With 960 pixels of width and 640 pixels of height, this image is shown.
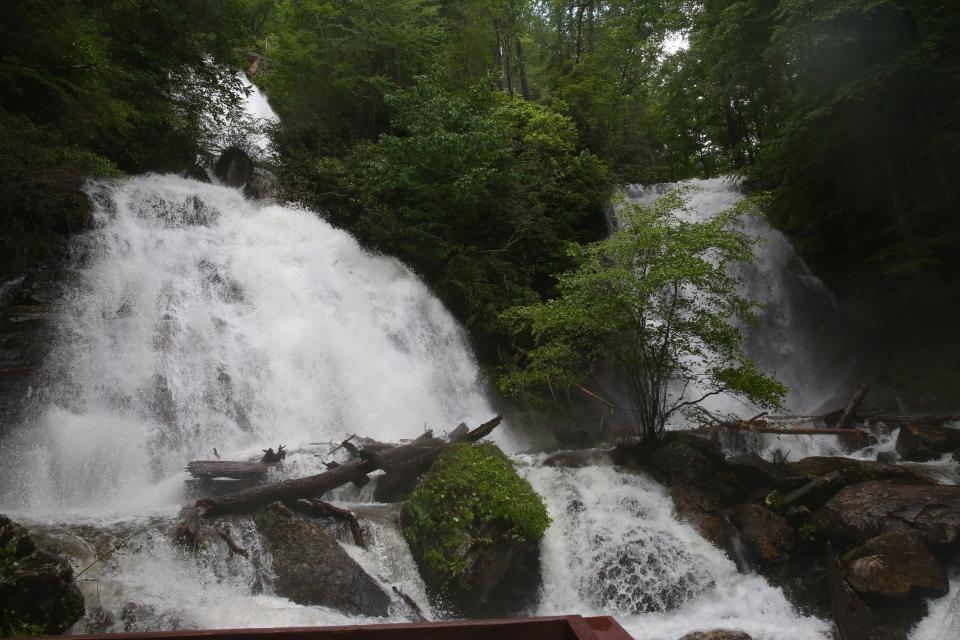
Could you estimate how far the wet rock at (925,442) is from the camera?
9.19m

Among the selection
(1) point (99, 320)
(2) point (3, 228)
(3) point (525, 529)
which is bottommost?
(3) point (525, 529)

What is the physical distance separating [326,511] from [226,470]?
4.53 feet

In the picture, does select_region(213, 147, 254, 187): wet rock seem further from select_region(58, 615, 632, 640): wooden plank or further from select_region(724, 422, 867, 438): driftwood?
select_region(58, 615, 632, 640): wooden plank

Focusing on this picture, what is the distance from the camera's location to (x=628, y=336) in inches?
342

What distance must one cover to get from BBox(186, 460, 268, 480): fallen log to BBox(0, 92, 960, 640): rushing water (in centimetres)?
48

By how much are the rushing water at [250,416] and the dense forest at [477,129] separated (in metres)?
1.15

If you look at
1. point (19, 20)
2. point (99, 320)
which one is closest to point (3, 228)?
point (99, 320)

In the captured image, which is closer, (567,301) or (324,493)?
(324,493)

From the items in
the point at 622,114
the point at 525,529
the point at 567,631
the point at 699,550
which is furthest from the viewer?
the point at 622,114

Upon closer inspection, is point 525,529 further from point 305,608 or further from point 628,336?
point 628,336

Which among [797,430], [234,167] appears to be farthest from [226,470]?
[234,167]

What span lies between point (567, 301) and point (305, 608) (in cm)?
549

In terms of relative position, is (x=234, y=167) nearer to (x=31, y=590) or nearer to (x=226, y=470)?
(x=226, y=470)

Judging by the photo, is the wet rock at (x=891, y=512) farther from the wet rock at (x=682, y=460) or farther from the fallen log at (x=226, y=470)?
the fallen log at (x=226, y=470)
